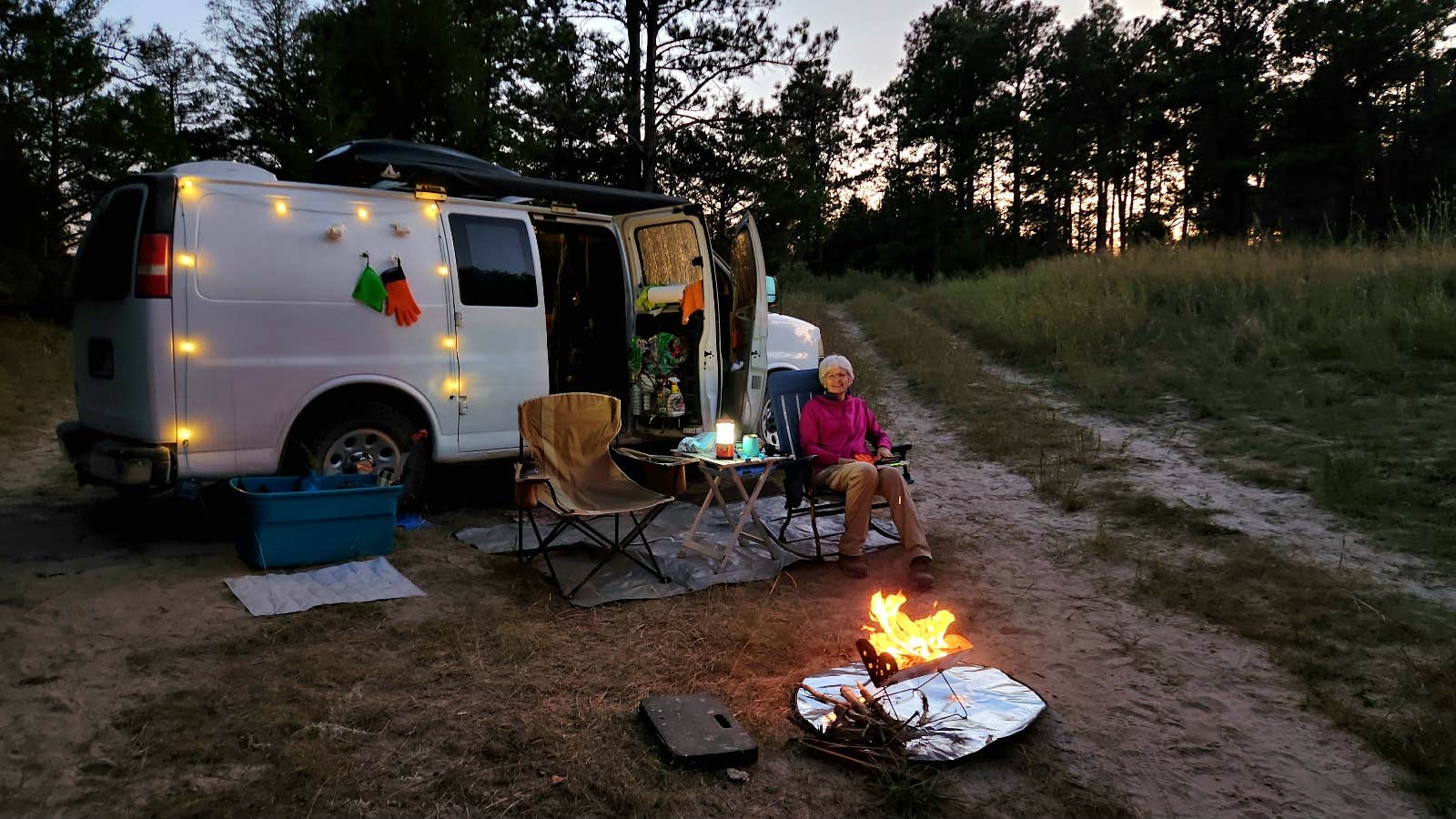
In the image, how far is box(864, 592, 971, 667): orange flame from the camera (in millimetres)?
3195

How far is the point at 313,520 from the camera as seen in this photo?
4.40 metres

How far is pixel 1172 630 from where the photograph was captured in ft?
12.1

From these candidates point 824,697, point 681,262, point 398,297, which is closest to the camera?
point 824,697

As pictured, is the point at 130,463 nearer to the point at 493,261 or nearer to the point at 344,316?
the point at 344,316

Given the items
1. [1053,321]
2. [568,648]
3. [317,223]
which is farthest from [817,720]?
[1053,321]

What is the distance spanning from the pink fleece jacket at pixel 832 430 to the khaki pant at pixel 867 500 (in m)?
0.22

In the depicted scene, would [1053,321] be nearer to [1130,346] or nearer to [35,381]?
[1130,346]

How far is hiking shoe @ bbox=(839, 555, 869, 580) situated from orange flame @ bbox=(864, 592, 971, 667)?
1.10m

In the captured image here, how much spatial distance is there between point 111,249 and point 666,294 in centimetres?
346

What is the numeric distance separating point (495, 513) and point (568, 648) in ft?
8.23

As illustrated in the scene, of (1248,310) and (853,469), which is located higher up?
(1248,310)

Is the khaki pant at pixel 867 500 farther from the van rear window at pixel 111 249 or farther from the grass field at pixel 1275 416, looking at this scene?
the van rear window at pixel 111 249

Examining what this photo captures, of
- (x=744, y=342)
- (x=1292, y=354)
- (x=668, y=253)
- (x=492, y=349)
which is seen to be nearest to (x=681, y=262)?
(x=668, y=253)

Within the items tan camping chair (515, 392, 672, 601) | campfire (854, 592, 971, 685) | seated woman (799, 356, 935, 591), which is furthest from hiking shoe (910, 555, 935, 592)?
tan camping chair (515, 392, 672, 601)
